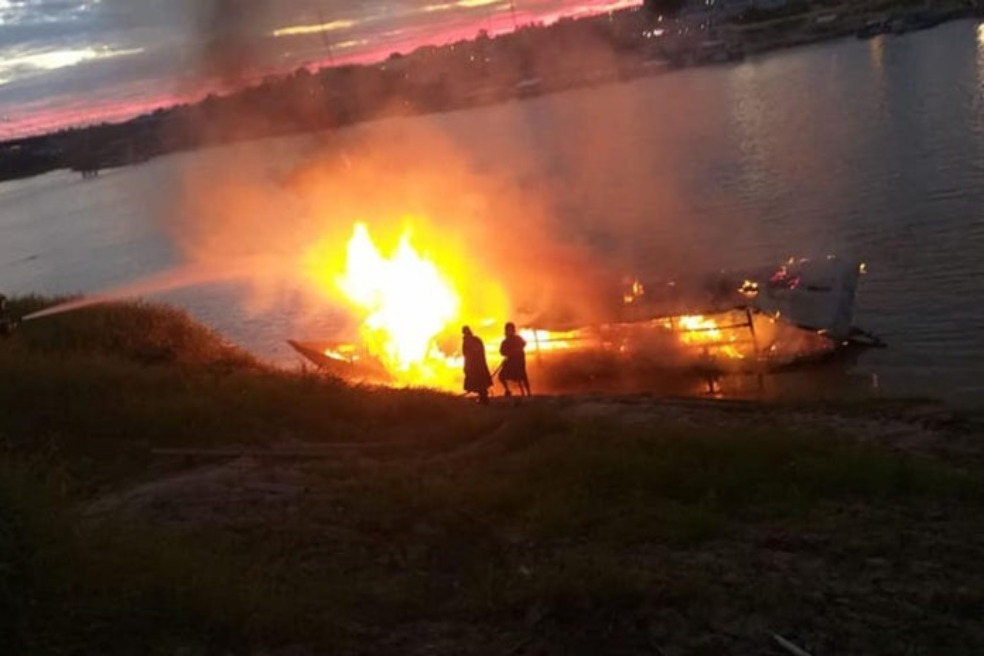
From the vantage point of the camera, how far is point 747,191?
4894cm

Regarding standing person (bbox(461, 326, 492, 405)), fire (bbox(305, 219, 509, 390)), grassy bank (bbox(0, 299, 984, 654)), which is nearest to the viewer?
grassy bank (bbox(0, 299, 984, 654))

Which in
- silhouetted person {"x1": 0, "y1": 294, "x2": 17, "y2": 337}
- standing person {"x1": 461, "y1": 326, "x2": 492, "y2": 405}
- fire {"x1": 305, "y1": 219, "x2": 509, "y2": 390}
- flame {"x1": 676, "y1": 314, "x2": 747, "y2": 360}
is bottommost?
flame {"x1": 676, "y1": 314, "x2": 747, "y2": 360}

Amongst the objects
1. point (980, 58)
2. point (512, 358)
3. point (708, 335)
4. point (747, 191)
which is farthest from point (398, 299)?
point (980, 58)

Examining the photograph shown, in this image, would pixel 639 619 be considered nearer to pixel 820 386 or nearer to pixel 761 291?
pixel 820 386

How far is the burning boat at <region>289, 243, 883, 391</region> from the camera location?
26.3 metres

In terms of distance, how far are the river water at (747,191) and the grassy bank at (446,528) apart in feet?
38.4

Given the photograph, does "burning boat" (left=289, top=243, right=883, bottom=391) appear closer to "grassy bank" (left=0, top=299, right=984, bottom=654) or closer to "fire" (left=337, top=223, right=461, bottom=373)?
"fire" (left=337, top=223, right=461, bottom=373)

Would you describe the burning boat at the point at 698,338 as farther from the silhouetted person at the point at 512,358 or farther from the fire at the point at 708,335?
the silhouetted person at the point at 512,358

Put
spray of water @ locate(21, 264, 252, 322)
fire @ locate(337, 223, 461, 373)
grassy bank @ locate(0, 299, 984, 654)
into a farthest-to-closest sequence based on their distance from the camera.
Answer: spray of water @ locate(21, 264, 252, 322) < fire @ locate(337, 223, 461, 373) < grassy bank @ locate(0, 299, 984, 654)

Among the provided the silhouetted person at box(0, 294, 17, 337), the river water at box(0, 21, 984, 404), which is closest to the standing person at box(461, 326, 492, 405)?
the silhouetted person at box(0, 294, 17, 337)

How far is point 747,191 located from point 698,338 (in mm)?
23834

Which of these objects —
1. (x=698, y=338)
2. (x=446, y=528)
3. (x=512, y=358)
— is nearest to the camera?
(x=446, y=528)

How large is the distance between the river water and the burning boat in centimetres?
166

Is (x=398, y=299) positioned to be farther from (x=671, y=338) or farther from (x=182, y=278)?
(x=182, y=278)
